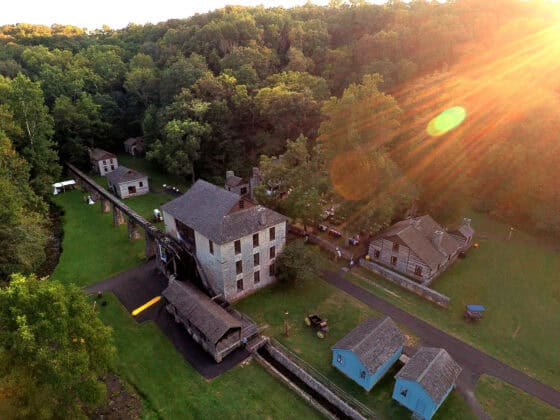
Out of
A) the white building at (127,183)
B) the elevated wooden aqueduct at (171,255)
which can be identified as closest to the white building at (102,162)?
the white building at (127,183)

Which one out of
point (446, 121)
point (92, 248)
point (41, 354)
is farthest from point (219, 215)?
point (446, 121)

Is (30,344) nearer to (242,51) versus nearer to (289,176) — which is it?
(289,176)

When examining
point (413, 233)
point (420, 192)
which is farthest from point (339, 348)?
Answer: point (420, 192)

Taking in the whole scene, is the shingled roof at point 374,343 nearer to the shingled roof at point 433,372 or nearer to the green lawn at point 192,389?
the shingled roof at point 433,372

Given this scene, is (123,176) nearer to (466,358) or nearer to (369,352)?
(369,352)

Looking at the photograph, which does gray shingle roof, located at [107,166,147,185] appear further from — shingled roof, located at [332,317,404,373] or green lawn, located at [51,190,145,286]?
shingled roof, located at [332,317,404,373]

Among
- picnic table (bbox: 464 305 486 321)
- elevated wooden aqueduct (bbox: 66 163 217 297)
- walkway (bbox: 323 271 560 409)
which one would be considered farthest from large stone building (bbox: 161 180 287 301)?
picnic table (bbox: 464 305 486 321)
